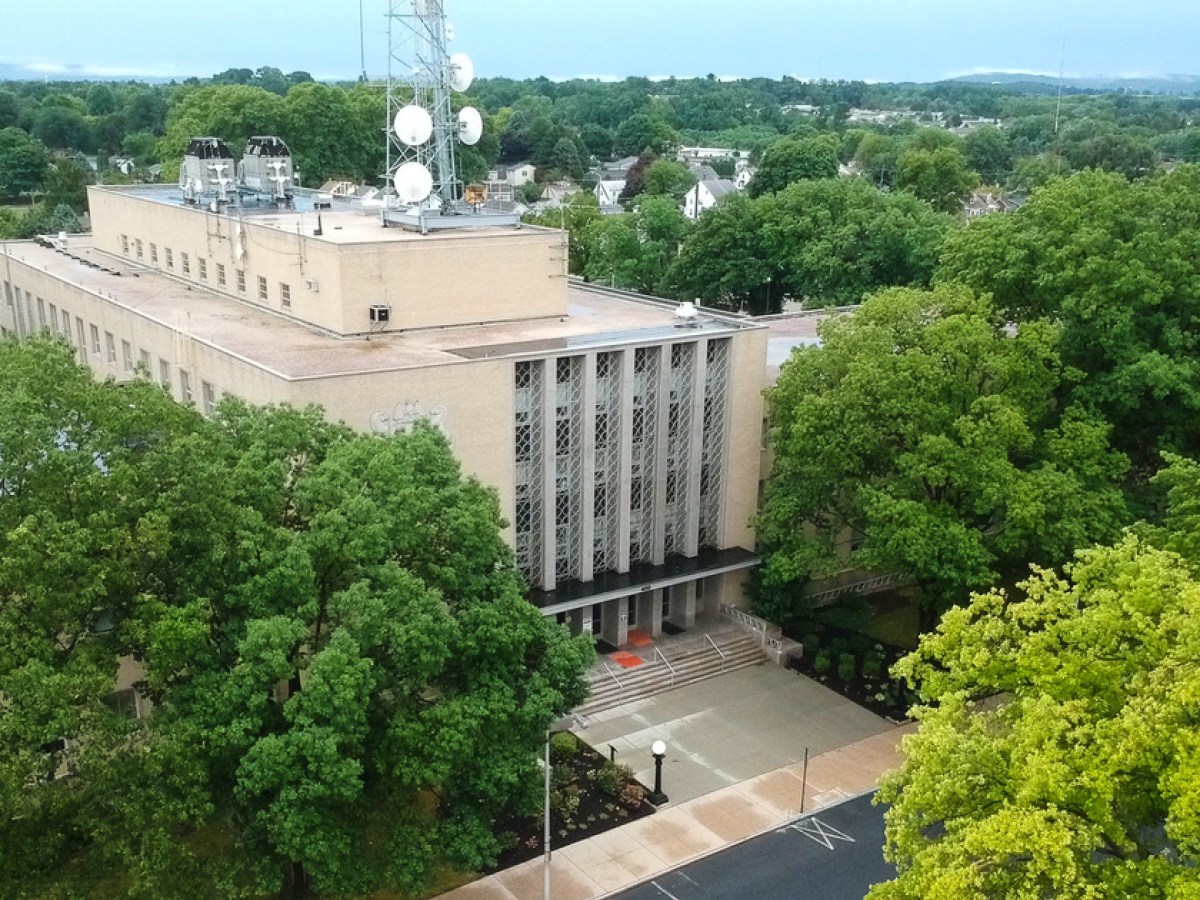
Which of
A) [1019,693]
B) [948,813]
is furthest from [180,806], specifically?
[1019,693]

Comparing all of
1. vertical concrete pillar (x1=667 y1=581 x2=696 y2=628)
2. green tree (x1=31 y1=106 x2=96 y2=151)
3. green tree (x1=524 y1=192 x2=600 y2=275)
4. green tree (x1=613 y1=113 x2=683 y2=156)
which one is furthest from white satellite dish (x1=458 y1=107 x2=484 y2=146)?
green tree (x1=613 y1=113 x2=683 y2=156)

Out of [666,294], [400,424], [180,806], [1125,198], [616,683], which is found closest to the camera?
[180,806]

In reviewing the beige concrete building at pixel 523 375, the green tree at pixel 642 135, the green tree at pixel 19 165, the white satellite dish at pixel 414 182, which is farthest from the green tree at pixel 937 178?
the green tree at pixel 642 135

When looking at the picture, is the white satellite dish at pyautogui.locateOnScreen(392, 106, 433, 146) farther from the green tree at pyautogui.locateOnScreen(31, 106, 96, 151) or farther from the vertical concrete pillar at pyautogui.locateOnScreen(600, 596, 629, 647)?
the green tree at pyautogui.locateOnScreen(31, 106, 96, 151)

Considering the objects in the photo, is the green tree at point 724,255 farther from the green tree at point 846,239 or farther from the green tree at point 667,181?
the green tree at point 667,181

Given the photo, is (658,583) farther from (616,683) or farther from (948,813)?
(948,813)

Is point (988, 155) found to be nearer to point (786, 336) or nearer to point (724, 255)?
point (724, 255)
